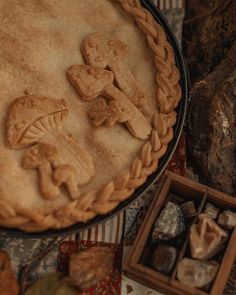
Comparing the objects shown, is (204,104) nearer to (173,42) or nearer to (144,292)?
(173,42)

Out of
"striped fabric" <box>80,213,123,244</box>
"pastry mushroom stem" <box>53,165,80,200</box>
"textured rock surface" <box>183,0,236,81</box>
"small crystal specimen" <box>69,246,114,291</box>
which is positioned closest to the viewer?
"pastry mushroom stem" <box>53,165,80,200</box>

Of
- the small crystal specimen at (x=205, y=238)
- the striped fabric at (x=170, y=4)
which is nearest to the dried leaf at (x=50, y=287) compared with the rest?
the small crystal specimen at (x=205, y=238)

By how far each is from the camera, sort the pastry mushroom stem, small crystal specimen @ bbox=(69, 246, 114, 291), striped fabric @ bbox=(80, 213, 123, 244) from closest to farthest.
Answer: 1. the pastry mushroom stem
2. small crystal specimen @ bbox=(69, 246, 114, 291)
3. striped fabric @ bbox=(80, 213, 123, 244)

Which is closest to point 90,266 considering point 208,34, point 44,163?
point 44,163

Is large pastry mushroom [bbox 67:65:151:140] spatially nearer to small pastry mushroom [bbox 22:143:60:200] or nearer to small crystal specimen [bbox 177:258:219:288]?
small pastry mushroom [bbox 22:143:60:200]

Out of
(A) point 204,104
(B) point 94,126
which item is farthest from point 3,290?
(A) point 204,104

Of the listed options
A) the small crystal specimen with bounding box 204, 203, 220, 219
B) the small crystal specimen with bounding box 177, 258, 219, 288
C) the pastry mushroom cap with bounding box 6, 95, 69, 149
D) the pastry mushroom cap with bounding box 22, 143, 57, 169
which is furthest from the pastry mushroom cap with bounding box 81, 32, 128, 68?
the small crystal specimen with bounding box 177, 258, 219, 288

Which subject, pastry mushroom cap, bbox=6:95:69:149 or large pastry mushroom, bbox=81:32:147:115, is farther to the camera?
large pastry mushroom, bbox=81:32:147:115
